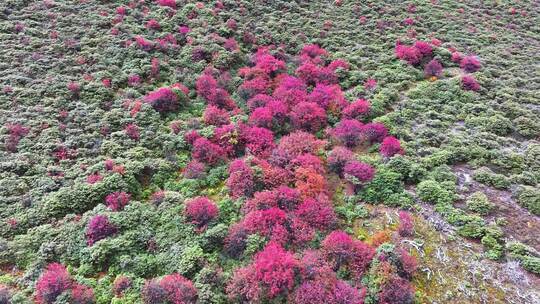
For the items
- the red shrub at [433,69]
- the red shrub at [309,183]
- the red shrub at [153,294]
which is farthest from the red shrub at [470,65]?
the red shrub at [153,294]

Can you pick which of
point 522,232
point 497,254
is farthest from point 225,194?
point 522,232

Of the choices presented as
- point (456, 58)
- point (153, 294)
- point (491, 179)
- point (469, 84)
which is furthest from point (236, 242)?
point (456, 58)

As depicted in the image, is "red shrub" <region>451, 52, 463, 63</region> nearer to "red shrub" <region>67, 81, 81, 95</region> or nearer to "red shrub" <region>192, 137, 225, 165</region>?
"red shrub" <region>192, 137, 225, 165</region>

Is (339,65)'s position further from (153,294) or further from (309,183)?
(153,294)

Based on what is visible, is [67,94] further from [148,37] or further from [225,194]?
[225,194]

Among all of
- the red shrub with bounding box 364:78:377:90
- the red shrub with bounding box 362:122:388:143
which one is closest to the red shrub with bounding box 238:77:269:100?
the red shrub with bounding box 364:78:377:90

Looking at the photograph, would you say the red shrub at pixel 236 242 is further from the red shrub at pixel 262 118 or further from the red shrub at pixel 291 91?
the red shrub at pixel 291 91
